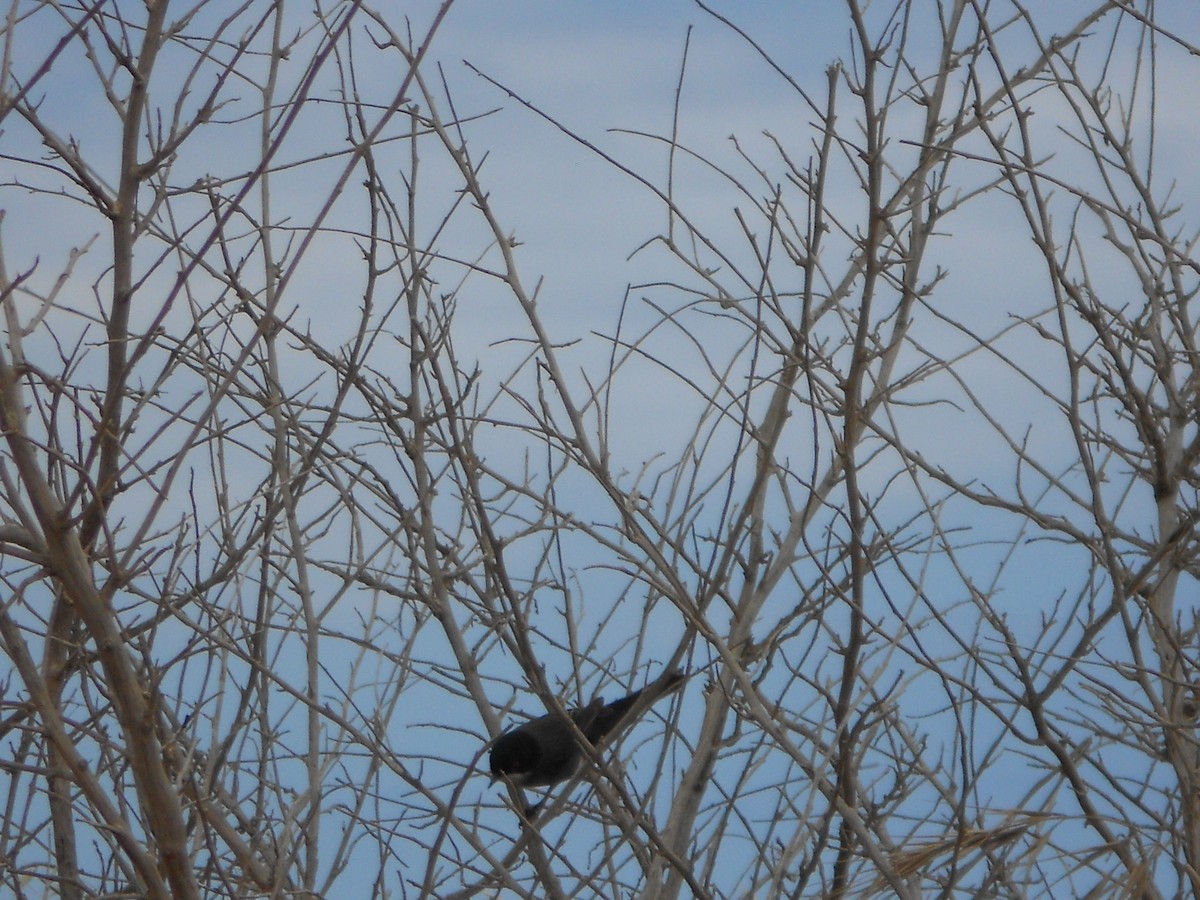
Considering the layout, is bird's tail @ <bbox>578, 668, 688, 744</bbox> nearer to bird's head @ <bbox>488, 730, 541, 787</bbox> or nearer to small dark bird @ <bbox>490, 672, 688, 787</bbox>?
small dark bird @ <bbox>490, 672, 688, 787</bbox>

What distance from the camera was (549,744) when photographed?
318 cm

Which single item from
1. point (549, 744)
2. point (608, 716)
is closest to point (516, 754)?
point (549, 744)

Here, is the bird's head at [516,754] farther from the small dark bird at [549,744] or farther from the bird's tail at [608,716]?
the bird's tail at [608,716]

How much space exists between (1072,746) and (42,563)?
5.64ft

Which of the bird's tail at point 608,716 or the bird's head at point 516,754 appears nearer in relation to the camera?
the bird's tail at point 608,716

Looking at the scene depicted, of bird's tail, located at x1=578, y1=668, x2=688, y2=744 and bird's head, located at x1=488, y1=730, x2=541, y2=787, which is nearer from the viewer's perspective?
bird's tail, located at x1=578, y1=668, x2=688, y2=744

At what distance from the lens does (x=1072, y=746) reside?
2.17 meters

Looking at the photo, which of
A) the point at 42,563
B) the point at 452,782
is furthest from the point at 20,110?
the point at 452,782

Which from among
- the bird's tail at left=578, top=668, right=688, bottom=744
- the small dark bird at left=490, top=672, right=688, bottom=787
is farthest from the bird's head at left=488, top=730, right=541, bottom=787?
the bird's tail at left=578, top=668, right=688, bottom=744

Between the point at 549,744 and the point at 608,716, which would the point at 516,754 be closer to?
the point at 549,744

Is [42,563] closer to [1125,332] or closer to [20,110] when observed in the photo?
[20,110]

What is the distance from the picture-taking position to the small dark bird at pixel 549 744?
3078mm

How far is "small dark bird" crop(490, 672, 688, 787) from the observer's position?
10.1 feet

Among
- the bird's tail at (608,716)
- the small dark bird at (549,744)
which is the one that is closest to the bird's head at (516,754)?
the small dark bird at (549,744)
